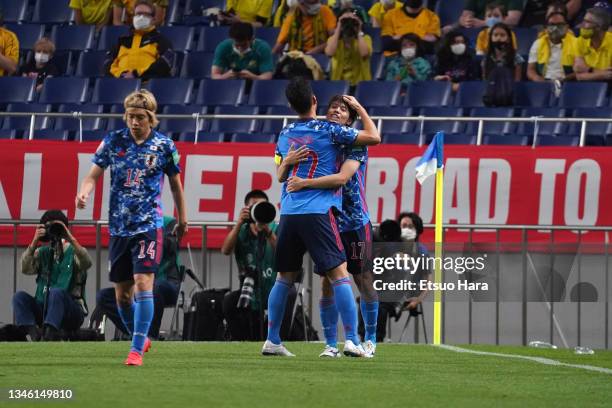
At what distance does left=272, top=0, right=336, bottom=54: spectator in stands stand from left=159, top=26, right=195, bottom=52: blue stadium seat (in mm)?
1605

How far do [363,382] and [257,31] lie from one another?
44.2ft

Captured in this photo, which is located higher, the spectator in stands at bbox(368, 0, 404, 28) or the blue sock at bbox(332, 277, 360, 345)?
the spectator in stands at bbox(368, 0, 404, 28)

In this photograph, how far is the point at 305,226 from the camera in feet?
35.7

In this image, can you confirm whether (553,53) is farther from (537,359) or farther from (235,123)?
(537,359)

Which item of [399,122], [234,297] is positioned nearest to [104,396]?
[234,297]

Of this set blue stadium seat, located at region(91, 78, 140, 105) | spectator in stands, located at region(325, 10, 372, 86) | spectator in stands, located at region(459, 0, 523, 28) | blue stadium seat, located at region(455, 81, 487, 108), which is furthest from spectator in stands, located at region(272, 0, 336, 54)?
blue stadium seat, located at region(455, 81, 487, 108)

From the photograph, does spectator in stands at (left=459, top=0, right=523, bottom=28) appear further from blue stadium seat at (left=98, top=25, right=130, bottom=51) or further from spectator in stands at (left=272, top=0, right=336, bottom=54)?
blue stadium seat at (left=98, top=25, right=130, bottom=51)

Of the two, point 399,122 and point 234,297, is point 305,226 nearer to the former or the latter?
point 234,297

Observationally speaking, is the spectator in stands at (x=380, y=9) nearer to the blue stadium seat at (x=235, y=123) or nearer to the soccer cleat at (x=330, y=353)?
the blue stadium seat at (x=235, y=123)

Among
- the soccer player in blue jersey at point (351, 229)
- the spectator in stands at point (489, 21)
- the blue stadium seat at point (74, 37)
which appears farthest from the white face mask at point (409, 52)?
the soccer player in blue jersey at point (351, 229)

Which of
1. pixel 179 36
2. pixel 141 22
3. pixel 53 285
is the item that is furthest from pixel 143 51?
pixel 53 285

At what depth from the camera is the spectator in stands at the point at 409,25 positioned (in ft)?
70.4

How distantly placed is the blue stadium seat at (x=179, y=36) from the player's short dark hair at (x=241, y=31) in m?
1.91

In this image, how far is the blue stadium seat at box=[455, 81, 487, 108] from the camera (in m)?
20.2
